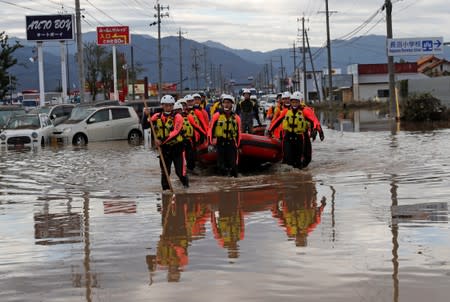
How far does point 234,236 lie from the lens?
857 cm

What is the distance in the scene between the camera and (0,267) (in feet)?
24.1

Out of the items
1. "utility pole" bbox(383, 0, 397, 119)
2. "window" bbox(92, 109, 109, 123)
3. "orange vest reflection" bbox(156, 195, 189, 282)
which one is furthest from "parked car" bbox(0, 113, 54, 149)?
"utility pole" bbox(383, 0, 397, 119)

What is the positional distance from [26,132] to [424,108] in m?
18.5

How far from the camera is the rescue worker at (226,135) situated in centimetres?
1441

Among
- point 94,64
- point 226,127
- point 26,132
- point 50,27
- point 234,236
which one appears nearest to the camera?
point 234,236

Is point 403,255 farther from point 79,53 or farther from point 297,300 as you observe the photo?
point 79,53

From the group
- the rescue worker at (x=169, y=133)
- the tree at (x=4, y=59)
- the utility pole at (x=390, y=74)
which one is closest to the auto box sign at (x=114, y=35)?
the tree at (x=4, y=59)

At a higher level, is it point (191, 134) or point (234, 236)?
point (191, 134)

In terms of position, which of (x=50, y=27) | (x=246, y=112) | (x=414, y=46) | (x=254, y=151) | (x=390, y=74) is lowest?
(x=254, y=151)

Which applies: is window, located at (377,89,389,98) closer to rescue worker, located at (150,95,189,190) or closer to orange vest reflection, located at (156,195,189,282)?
rescue worker, located at (150,95,189,190)

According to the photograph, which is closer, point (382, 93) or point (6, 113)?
point (6, 113)

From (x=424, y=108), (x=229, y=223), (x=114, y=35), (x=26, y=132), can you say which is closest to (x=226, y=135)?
(x=229, y=223)

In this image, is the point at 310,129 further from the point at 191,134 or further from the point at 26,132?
the point at 26,132

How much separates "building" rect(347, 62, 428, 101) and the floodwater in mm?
79268
